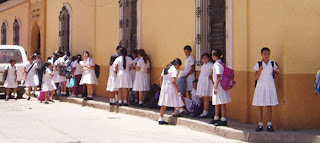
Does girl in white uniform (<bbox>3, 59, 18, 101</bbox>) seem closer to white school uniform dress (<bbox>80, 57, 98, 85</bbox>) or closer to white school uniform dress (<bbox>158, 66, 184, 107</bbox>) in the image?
white school uniform dress (<bbox>80, 57, 98, 85</bbox>)

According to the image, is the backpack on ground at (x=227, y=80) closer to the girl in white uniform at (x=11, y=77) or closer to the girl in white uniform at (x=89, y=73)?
the girl in white uniform at (x=89, y=73)

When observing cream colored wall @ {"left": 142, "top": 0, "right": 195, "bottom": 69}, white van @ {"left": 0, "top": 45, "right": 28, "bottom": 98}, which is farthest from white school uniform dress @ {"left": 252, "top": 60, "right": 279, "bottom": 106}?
white van @ {"left": 0, "top": 45, "right": 28, "bottom": 98}

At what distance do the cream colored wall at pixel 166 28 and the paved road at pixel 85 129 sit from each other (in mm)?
1826

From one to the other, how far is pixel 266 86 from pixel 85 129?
3521 mm

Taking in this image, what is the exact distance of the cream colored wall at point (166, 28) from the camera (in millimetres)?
10531

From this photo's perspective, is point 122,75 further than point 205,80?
Yes

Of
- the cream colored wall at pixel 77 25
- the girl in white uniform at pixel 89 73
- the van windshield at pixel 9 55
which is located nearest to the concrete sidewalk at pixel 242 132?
the girl in white uniform at pixel 89 73

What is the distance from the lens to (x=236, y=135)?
7785 mm

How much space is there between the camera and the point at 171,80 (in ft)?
30.5

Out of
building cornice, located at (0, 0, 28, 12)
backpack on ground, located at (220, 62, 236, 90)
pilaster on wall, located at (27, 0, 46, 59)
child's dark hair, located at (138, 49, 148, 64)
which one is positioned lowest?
backpack on ground, located at (220, 62, 236, 90)

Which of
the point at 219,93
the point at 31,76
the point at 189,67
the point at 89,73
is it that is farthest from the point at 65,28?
the point at 219,93

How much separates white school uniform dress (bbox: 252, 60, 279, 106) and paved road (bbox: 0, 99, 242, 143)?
2.98 ft

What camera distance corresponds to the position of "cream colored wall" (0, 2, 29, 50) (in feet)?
77.4

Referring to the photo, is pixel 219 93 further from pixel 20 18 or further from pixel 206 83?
pixel 20 18
